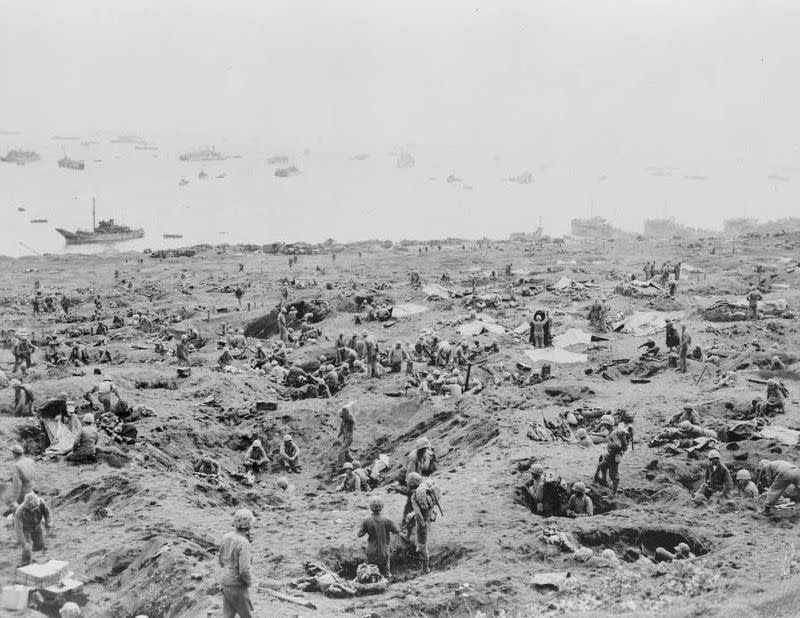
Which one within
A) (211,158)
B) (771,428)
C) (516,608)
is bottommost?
(516,608)

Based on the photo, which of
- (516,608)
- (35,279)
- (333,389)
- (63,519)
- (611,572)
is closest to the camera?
(516,608)

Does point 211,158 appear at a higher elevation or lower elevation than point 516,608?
higher

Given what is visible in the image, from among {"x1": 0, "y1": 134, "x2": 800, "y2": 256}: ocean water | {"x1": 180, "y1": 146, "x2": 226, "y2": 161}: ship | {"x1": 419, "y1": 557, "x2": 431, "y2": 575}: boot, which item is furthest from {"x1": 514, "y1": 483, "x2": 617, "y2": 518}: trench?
{"x1": 180, "y1": 146, "x2": 226, "y2": 161}: ship

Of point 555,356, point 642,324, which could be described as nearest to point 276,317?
point 555,356

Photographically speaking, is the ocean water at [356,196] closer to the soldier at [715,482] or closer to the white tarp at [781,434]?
the white tarp at [781,434]

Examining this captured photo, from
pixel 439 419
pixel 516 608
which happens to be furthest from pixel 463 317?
pixel 516 608

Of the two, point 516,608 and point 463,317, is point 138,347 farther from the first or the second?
point 516,608

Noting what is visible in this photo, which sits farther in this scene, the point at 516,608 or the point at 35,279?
the point at 35,279

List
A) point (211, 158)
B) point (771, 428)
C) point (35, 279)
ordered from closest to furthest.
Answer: point (771, 428), point (35, 279), point (211, 158)
